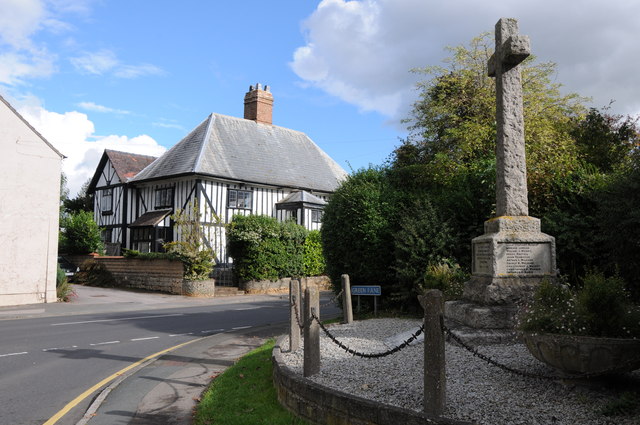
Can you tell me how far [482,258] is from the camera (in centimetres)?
839

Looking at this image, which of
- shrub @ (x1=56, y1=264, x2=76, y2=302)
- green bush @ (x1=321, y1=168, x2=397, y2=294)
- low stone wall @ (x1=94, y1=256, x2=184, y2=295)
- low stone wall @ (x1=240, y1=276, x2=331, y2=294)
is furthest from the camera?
low stone wall @ (x1=240, y1=276, x2=331, y2=294)

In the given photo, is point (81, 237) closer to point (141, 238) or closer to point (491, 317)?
point (141, 238)

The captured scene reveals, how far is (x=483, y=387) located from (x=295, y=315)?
3.60 meters

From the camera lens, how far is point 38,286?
19.5 m

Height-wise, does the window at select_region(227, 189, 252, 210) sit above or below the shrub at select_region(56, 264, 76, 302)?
above

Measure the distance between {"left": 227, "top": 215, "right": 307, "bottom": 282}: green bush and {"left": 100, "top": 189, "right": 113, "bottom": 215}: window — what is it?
11522 millimetres

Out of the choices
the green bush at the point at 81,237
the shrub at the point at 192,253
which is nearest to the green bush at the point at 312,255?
the shrub at the point at 192,253

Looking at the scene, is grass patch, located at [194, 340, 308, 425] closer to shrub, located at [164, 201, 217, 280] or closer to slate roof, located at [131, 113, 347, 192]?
shrub, located at [164, 201, 217, 280]

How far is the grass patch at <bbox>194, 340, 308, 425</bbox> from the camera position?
554cm

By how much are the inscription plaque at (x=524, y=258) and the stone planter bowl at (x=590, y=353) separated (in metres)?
3.00

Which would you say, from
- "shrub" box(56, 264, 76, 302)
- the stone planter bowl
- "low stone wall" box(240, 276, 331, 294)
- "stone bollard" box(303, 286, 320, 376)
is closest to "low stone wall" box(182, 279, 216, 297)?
"low stone wall" box(240, 276, 331, 294)

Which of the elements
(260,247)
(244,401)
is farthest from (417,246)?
(260,247)

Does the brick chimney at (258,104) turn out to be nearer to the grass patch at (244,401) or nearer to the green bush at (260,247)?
the green bush at (260,247)

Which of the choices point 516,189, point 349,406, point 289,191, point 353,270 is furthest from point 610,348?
point 289,191
